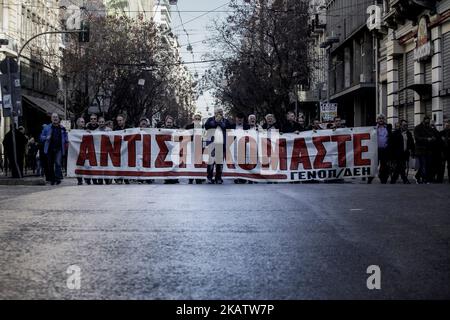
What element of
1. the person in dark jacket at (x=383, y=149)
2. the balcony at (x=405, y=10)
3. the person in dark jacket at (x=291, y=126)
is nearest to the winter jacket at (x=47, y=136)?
the person in dark jacket at (x=291, y=126)

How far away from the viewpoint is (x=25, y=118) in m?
48.7

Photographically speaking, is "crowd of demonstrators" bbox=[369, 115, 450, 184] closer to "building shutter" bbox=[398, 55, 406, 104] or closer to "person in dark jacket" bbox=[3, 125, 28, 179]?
"building shutter" bbox=[398, 55, 406, 104]

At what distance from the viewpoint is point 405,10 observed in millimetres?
30859

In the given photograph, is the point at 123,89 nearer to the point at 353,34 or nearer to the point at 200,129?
the point at 353,34

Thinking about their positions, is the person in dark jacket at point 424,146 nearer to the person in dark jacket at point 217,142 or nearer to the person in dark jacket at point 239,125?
the person in dark jacket at point 239,125

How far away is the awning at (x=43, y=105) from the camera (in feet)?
157

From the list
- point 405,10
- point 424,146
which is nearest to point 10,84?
point 424,146

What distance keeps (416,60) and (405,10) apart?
79.6 inches

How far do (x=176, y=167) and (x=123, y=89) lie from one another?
38.4 m

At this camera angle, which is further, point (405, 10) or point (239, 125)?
point (405, 10)

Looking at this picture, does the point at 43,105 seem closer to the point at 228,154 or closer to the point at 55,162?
the point at 55,162

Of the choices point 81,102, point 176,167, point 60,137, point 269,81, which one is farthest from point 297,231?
point 81,102

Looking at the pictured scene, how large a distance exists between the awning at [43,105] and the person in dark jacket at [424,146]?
28328 mm

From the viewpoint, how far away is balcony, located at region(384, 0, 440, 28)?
1108 inches
